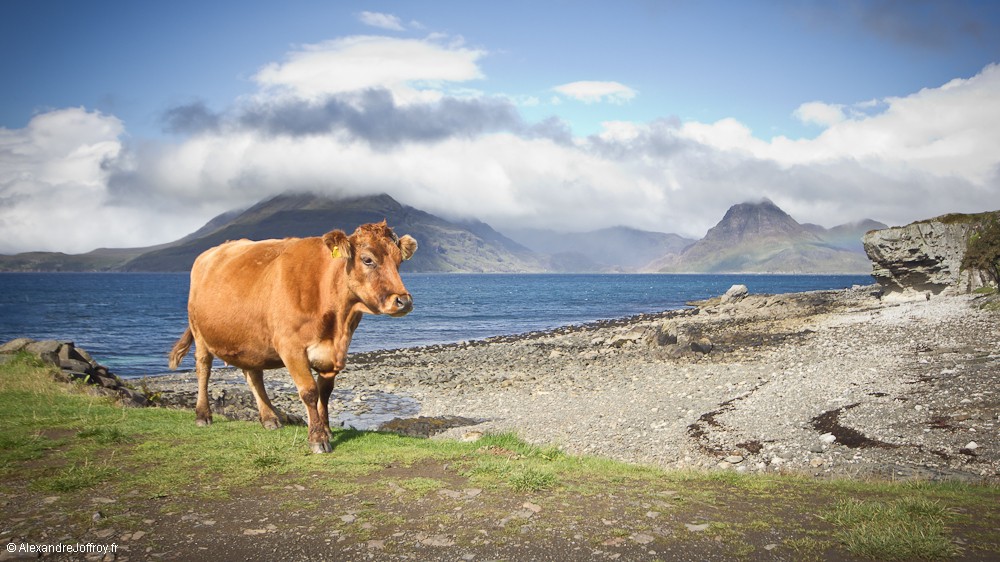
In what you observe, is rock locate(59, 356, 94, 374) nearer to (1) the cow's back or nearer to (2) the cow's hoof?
(1) the cow's back

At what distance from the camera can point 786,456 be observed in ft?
45.7

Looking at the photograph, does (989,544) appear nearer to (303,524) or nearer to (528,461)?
(528,461)

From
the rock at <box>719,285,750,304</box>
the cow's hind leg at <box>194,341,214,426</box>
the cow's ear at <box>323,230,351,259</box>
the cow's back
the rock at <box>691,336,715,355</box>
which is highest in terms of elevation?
the cow's ear at <box>323,230,351,259</box>

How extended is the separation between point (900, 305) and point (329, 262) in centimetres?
5266

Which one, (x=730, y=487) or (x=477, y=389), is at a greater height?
(x=730, y=487)

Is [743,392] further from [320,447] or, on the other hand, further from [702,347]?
[320,447]

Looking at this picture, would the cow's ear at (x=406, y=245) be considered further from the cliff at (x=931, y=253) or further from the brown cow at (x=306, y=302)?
the cliff at (x=931, y=253)

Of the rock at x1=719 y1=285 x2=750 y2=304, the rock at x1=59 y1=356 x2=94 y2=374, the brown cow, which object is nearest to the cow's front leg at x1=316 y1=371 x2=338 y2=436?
the brown cow

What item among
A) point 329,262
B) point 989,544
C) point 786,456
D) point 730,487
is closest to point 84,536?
point 329,262

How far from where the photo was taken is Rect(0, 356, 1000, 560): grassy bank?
19.5 feet

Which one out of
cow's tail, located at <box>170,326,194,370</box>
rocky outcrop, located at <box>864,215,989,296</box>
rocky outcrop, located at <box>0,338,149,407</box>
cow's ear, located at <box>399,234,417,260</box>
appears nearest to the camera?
cow's ear, located at <box>399,234,417,260</box>

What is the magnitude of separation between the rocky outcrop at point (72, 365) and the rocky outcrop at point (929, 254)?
5551cm

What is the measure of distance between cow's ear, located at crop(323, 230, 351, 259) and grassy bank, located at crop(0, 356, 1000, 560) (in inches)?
127

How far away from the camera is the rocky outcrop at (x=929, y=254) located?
47.9m
